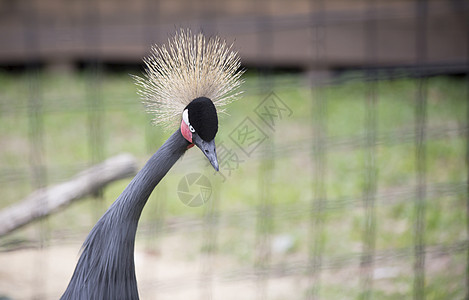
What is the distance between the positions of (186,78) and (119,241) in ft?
1.23

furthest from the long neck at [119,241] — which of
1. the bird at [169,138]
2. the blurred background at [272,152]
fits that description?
the blurred background at [272,152]

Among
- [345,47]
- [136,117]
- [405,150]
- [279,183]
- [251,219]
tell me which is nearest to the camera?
[251,219]

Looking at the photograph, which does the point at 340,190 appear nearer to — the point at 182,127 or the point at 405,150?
the point at 405,150

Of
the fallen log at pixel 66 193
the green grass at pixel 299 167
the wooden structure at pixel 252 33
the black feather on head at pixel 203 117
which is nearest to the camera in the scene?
the black feather on head at pixel 203 117

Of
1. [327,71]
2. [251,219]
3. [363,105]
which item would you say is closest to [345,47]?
[327,71]

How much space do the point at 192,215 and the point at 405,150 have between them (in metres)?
1.52

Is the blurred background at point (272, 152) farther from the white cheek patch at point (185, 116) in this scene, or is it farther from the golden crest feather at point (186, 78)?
the white cheek patch at point (185, 116)

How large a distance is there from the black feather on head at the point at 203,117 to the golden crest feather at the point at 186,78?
56 millimetres

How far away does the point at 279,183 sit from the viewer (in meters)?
3.35

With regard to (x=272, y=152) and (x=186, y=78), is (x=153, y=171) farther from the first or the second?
(x=272, y=152)

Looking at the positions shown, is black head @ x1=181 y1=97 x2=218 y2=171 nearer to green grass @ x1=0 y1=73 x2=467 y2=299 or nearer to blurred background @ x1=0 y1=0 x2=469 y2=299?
blurred background @ x1=0 y1=0 x2=469 y2=299

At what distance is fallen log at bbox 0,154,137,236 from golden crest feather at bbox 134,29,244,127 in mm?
1047

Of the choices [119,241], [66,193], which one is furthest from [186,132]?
[66,193]

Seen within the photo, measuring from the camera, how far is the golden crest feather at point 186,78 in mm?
1143
